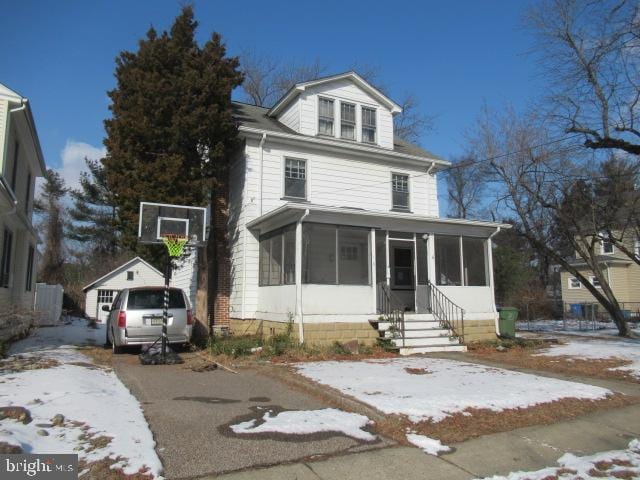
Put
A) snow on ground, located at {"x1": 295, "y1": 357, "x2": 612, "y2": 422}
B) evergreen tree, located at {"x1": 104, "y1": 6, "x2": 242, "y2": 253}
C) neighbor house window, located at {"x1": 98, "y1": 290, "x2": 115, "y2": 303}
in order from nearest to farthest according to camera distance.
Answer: snow on ground, located at {"x1": 295, "y1": 357, "x2": 612, "y2": 422}
evergreen tree, located at {"x1": 104, "y1": 6, "x2": 242, "y2": 253}
neighbor house window, located at {"x1": 98, "y1": 290, "x2": 115, "y2": 303}

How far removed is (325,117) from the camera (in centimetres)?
1739

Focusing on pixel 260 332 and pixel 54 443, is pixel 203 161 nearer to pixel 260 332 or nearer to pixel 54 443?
pixel 260 332

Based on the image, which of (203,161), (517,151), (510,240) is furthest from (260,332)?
(510,240)

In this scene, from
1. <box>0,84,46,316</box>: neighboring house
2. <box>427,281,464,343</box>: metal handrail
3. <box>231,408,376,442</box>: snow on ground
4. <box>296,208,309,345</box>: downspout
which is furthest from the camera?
<box>427,281,464,343</box>: metal handrail

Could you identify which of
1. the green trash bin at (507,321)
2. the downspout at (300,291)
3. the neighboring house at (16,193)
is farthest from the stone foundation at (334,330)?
the neighboring house at (16,193)

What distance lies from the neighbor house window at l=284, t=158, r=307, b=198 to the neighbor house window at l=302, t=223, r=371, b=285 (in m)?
3.28

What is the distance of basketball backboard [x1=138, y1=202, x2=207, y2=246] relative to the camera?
40.5 ft

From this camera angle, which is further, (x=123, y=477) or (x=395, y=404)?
(x=395, y=404)

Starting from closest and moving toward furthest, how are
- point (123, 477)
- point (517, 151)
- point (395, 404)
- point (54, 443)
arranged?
point (123, 477)
point (54, 443)
point (395, 404)
point (517, 151)

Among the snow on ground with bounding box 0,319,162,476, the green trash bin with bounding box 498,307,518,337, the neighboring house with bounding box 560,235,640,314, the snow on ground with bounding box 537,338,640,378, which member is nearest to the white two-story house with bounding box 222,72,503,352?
the green trash bin with bounding box 498,307,518,337

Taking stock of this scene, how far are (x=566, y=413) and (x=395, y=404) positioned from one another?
241 cm

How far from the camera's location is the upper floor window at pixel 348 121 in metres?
17.7

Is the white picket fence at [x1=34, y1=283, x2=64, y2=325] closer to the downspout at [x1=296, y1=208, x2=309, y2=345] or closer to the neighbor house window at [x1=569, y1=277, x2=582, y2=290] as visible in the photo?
the downspout at [x1=296, y1=208, x2=309, y2=345]

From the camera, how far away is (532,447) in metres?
5.39
